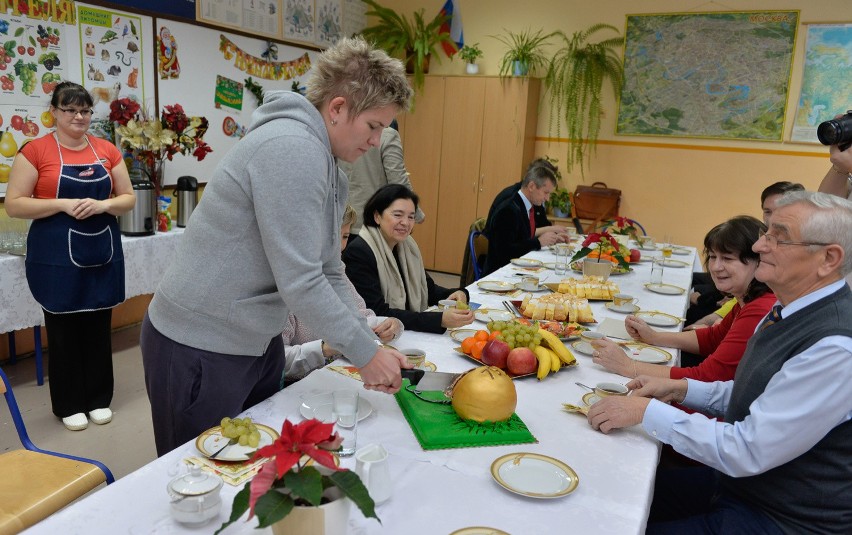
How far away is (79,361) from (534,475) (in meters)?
2.63

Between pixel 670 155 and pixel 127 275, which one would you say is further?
pixel 670 155

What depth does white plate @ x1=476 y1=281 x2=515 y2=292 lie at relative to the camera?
305cm

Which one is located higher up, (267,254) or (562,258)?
(267,254)

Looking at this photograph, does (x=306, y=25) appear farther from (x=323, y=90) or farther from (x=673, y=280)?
(x=323, y=90)

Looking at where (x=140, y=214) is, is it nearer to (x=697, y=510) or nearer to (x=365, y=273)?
(x=365, y=273)

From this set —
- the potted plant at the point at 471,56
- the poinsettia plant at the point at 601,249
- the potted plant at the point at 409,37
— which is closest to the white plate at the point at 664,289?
the poinsettia plant at the point at 601,249

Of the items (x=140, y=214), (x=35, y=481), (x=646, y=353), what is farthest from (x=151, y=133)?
(x=646, y=353)

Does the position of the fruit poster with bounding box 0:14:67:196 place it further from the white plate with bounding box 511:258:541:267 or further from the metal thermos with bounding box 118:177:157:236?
the white plate with bounding box 511:258:541:267

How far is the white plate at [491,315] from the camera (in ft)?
8.19

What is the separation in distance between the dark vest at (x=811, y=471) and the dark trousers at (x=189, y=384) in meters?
1.27

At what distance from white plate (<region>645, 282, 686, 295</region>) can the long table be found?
1703 millimetres

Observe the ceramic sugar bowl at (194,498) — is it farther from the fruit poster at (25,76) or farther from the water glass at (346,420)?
the fruit poster at (25,76)

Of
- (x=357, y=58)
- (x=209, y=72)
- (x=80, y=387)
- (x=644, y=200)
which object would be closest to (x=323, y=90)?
(x=357, y=58)

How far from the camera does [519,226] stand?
431cm
